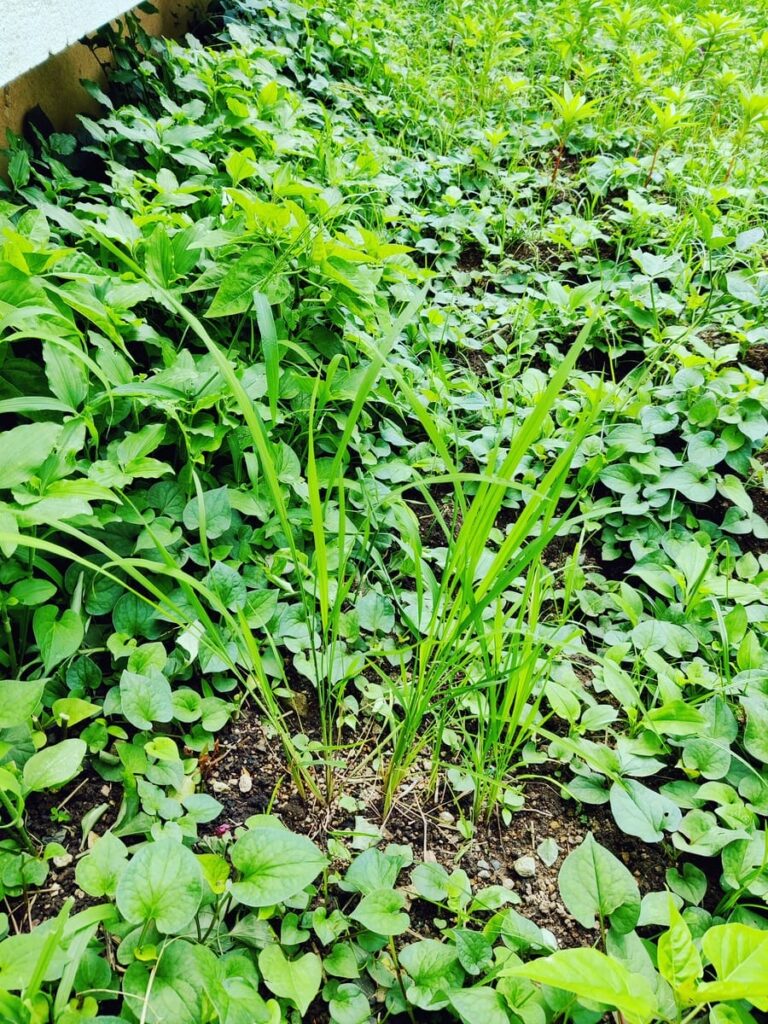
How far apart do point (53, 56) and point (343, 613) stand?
6.01ft

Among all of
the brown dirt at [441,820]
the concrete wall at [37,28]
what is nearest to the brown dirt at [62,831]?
the brown dirt at [441,820]

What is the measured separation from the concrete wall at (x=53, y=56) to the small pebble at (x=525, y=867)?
1.74 metres

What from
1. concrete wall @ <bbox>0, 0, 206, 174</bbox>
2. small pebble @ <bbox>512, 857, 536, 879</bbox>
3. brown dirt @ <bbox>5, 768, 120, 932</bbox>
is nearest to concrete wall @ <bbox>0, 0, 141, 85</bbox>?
concrete wall @ <bbox>0, 0, 206, 174</bbox>

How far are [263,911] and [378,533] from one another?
77 centimetres

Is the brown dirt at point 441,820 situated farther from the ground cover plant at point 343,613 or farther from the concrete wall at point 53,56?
the concrete wall at point 53,56

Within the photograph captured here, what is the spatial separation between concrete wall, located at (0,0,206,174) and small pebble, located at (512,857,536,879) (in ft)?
5.69

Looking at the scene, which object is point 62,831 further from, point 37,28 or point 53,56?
point 53,56

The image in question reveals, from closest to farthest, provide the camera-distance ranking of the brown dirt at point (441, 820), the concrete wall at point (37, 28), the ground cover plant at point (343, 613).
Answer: the ground cover plant at point (343, 613) < the brown dirt at point (441, 820) < the concrete wall at point (37, 28)

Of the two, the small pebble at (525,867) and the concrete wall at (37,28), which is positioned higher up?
the concrete wall at (37,28)

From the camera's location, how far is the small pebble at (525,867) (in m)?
1.13

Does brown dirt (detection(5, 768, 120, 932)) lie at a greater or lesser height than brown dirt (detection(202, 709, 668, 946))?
greater

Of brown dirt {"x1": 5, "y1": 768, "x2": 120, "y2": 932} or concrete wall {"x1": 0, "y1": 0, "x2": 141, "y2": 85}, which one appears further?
concrete wall {"x1": 0, "y1": 0, "x2": 141, "y2": 85}

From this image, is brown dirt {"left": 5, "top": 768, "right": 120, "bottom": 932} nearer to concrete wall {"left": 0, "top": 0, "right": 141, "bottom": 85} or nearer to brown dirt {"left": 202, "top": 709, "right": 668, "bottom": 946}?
brown dirt {"left": 202, "top": 709, "right": 668, "bottom": 946}

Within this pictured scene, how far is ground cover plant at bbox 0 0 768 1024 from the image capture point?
3.05 ft
